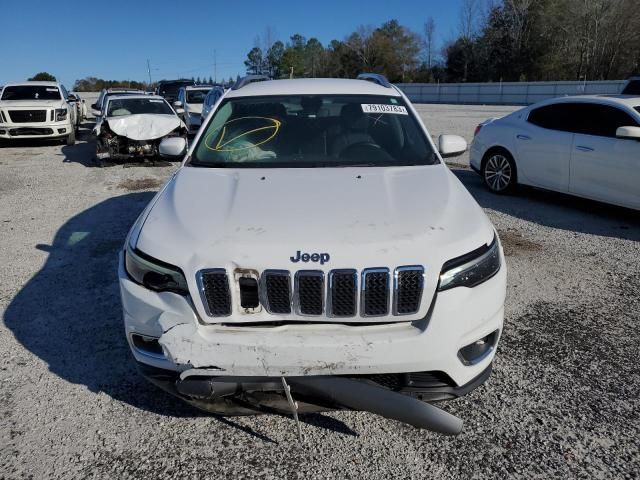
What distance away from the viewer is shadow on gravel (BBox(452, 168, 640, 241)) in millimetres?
6340

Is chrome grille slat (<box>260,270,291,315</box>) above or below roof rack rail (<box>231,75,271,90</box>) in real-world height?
below

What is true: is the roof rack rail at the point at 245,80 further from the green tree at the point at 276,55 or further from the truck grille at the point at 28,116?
the green tree at the point at 276,55

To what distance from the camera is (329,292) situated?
7.41 feet

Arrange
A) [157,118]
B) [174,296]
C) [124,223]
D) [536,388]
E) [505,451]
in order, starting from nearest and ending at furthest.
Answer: [174,296], [505,451], [536,388], [124,223], [157,118]

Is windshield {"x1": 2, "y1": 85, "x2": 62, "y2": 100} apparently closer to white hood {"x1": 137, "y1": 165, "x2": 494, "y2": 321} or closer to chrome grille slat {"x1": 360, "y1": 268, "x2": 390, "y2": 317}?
white hood {"x1": 137, "y1": 165, "x2": 494, "y2": 321}

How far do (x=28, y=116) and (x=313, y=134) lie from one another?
44.8 ft

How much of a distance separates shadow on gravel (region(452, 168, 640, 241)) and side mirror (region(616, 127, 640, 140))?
1121 millimetres

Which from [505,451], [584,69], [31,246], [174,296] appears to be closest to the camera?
[174,296]

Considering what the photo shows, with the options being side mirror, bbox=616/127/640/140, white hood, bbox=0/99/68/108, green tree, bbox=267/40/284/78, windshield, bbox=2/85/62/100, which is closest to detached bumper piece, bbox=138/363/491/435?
side mirror, bbox=616/127/640/140

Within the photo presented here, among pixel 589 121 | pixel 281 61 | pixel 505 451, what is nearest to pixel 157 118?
pixel 589 121

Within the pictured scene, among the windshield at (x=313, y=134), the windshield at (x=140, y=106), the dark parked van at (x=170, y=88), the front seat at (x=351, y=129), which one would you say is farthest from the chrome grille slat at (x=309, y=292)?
the dark parked van at (x=170, y=88)

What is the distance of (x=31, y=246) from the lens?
5.82m

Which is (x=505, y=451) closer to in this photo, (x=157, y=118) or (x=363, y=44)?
(x=157, y=118)

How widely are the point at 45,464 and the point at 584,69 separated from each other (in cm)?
6616
